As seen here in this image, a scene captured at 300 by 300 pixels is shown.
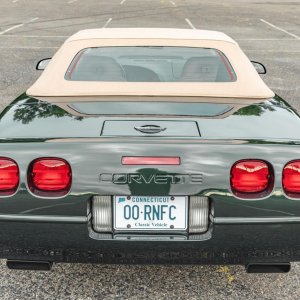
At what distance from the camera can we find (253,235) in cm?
246

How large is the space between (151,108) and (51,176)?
728 mm

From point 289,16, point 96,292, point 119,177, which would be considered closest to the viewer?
point 119,177

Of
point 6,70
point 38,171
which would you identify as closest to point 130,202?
point 38,171

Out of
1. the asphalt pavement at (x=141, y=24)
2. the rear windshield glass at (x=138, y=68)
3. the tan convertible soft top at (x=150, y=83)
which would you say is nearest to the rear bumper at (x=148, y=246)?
the asphalt pavement at (x=141, y=24)

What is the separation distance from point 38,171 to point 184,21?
20921mm

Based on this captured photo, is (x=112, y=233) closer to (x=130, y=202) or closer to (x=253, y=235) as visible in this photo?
(x=130, y=202)

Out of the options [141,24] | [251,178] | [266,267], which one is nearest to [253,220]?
[251,178]

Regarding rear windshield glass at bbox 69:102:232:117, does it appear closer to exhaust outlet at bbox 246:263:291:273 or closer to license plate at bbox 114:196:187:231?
license plate at bbox 114:196:187:231

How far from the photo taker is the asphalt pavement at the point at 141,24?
296cm

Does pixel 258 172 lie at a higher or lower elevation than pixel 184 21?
higher

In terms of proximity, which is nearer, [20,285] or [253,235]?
[253,235]

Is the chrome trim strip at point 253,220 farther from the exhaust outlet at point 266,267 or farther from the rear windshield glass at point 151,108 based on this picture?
the rear windshield glass at point 151,108

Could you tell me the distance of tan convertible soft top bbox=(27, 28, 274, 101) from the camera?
316 cm

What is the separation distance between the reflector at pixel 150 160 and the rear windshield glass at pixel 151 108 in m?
0.45
